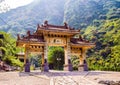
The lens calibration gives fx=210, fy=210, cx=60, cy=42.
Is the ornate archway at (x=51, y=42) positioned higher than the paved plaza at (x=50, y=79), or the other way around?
the ornate archway at (x=51, y=42)

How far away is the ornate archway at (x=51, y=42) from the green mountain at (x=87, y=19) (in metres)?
19.1

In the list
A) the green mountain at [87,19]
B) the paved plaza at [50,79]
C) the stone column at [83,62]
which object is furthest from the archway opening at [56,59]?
the paved plaza at [50,79]

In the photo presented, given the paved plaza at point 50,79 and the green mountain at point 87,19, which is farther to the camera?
the green mountain at point 87,19

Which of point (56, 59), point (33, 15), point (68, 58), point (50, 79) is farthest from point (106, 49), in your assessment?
point (33, 15)

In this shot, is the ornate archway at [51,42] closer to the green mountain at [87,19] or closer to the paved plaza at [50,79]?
the paved plaza at [50,79]

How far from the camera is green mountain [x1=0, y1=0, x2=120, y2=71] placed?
51.3 meters

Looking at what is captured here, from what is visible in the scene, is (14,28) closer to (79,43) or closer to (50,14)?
(50,14)

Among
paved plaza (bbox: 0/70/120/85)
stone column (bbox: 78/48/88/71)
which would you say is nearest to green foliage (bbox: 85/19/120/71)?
stone column (bbox: 78/48/88/71)

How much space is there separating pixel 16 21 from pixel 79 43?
302 feet

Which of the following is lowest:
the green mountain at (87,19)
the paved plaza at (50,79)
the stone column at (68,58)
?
the paved plaza at (50,79)

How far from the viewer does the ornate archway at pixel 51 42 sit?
2161 cm

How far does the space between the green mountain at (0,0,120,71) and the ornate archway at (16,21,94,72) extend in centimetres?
1913

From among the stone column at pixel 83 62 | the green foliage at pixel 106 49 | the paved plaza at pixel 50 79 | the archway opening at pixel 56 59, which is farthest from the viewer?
the green foliage at pixel 106 49

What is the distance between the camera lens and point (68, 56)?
2314 centimetres
